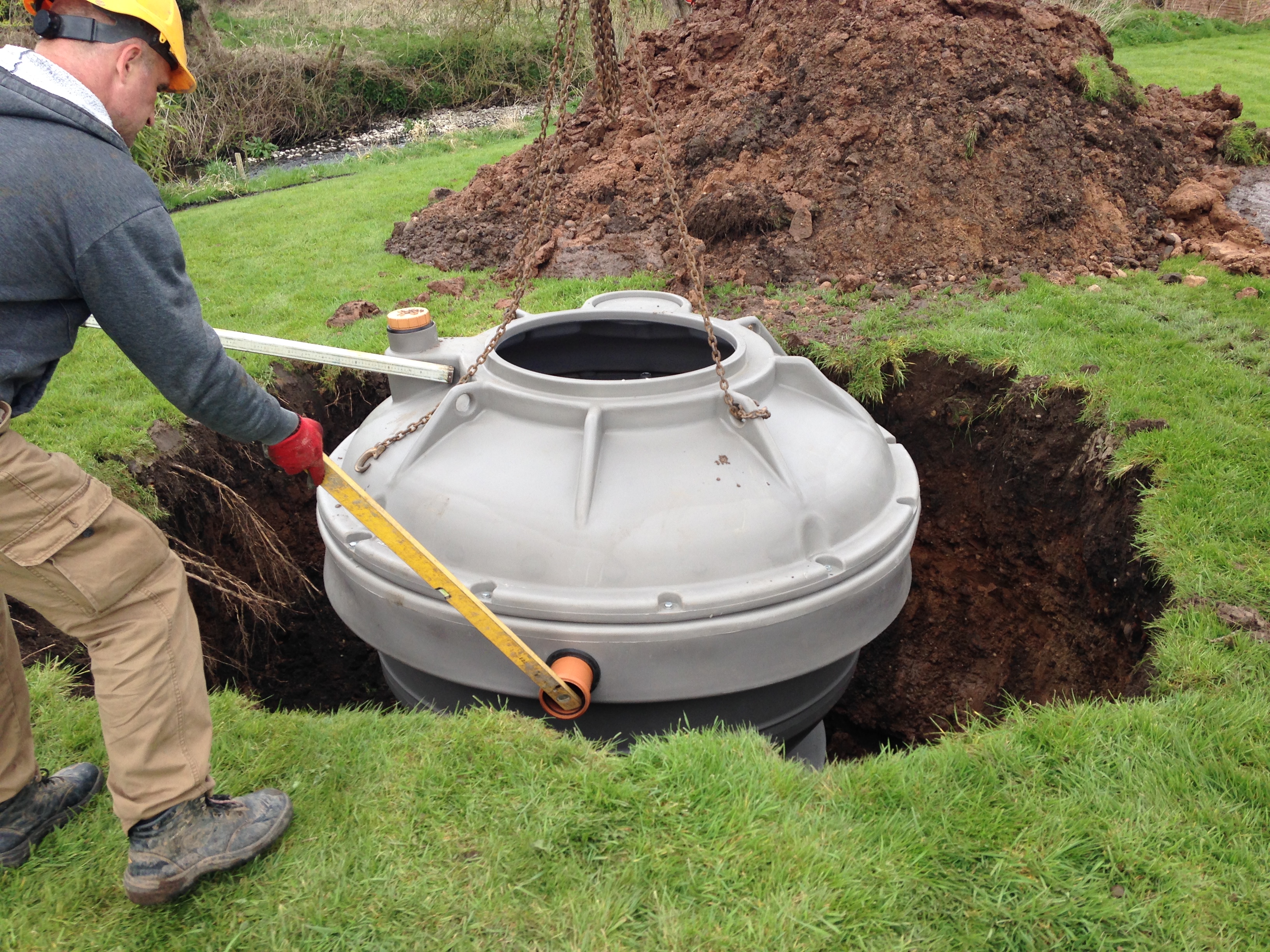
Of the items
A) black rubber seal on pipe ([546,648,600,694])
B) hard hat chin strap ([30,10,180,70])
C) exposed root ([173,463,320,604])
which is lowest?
exposed root ([173,463,320,604])

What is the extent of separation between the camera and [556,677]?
2.38m

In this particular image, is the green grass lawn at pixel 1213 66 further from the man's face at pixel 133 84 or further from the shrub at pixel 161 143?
the shrub at pixel 161 143

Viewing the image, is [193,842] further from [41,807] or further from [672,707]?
[672,707]

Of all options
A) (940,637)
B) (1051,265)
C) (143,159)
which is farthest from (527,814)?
(143,159)

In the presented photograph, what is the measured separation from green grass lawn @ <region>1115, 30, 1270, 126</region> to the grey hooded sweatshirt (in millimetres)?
10760

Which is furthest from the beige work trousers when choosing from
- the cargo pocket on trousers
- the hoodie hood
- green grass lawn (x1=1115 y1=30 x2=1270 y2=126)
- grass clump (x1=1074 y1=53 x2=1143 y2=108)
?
green grass lawn (x1=1115 y1=30 x2=1270 y2=126)

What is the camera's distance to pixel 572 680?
7.83 ft

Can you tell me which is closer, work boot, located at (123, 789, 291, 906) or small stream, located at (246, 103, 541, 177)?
work boot, located at (123, 789, 291, 906)

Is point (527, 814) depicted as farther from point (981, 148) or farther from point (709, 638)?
point (981, 148)

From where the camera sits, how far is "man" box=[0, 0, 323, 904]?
1671 mm

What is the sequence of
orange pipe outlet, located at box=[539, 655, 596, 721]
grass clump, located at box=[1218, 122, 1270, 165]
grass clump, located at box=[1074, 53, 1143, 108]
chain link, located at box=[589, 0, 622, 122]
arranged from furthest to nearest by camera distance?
1. grass clump, located at box=[1218, 122, 1270, 165]
2. grass clump, located at box=[1074, 53, 1143, 108]
3. chain link, located at box=[589, 0, 622, 122]
4. orange pipe outlet, located at box=[539, 655, 596, 721]

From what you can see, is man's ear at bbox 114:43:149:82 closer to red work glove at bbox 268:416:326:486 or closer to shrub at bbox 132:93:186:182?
red work glove at bbox 268:416:326:486

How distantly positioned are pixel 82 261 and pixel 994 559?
4178mm

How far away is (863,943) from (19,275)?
88.8 inches
